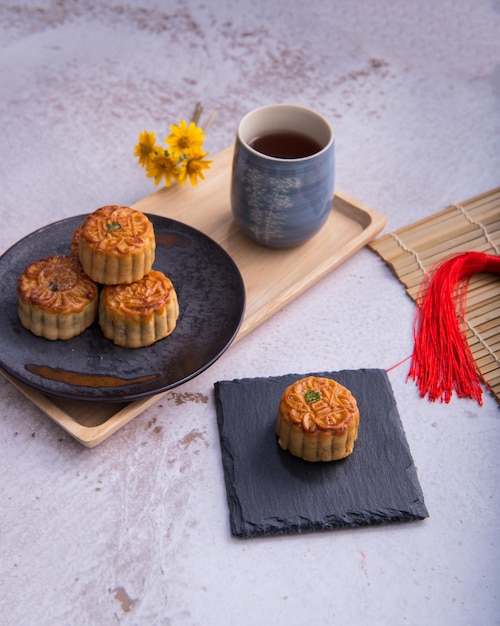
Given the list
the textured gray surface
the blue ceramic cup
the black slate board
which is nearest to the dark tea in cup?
the blue ceramic cup

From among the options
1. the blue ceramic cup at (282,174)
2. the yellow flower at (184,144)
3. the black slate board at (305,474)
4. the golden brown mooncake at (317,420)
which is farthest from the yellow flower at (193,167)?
the golden brown mooncake at (317,420)

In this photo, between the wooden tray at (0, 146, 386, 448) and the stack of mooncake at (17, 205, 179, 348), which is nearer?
the stack of mooncake at (17, 205, 179, 348)

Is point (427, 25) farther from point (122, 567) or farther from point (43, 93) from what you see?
point (122, 567)

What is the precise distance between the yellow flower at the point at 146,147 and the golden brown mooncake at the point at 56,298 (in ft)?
1.59

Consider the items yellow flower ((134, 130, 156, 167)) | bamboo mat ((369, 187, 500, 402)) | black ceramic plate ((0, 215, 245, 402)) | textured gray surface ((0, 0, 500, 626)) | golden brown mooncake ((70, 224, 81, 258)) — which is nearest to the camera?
textured gray surface ((0, 0, 500, 626))

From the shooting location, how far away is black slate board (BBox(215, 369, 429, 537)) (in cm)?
155

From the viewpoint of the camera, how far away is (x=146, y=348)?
174 centimetres

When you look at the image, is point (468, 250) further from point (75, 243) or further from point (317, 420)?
Answer: point (75, 243)

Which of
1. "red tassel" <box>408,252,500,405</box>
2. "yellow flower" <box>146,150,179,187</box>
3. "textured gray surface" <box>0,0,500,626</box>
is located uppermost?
"yellow flower" <box>146,150,179,187</box>

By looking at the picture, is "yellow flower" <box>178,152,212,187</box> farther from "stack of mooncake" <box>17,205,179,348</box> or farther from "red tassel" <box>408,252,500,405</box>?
"red tassel" <box>408,252,500,405</box>

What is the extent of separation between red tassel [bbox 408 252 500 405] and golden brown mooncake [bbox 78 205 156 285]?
2.19ft

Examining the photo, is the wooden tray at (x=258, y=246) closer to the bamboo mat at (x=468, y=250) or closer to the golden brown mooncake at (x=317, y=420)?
the bamboo mat at (x=468, y=250)

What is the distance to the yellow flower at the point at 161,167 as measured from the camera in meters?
2.12

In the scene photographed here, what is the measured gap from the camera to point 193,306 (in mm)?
1836
